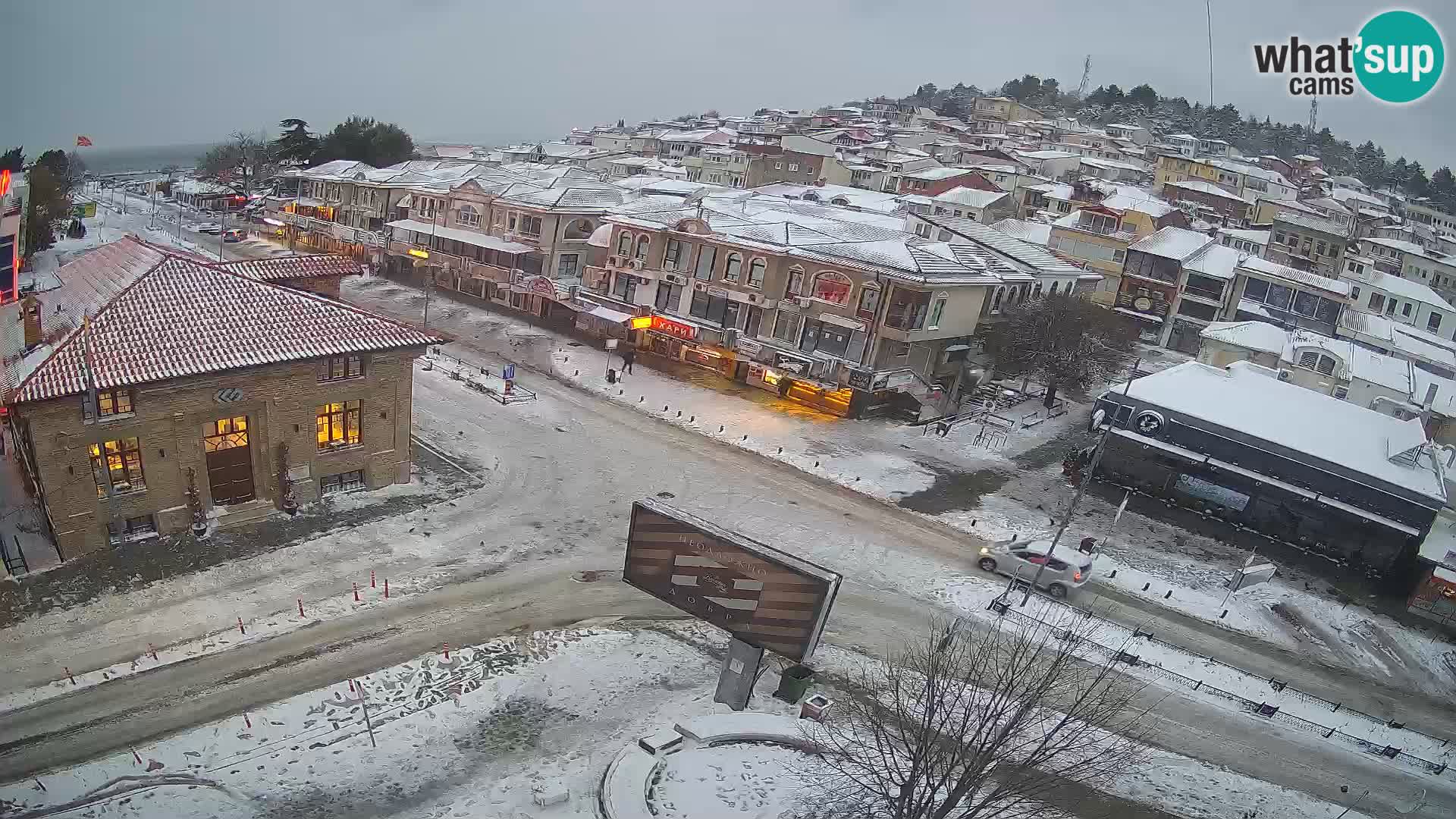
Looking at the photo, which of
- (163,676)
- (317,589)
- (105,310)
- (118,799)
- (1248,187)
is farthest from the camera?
(1248,187)

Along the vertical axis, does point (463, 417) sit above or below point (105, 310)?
below

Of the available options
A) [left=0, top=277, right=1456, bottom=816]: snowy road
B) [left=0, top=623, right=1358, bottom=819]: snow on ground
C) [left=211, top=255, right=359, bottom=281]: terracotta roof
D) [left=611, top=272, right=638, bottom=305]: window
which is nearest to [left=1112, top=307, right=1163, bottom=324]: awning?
[left=611, top=272, right=638, bottom=305]: window

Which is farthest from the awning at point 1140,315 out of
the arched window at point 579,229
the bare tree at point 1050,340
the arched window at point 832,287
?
the arched window at point 579,229

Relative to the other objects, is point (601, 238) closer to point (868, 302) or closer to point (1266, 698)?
point (868, 302)

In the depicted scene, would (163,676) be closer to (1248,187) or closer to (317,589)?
(317,589)

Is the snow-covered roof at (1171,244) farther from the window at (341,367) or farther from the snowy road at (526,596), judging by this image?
the window at (341,367)

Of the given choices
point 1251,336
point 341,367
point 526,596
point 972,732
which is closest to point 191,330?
point 341,367

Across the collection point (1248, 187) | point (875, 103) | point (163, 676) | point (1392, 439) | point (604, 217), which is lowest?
point (163, 676)

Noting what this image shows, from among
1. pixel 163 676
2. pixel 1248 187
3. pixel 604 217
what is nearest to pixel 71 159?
pixel 604 217
